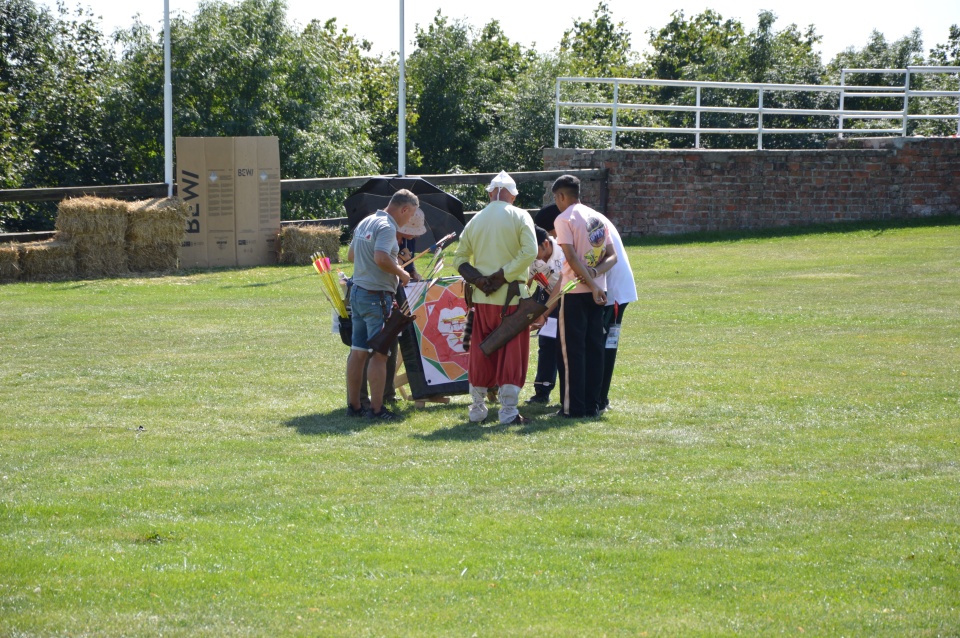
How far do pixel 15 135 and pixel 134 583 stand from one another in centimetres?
2111

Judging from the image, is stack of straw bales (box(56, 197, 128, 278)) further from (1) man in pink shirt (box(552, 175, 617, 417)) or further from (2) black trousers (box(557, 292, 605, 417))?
(2) black trousers (box(557, 292, 605, 417))

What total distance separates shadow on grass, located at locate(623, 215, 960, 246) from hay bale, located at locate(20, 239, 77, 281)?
1065cm

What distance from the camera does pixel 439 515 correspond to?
20.8 ft

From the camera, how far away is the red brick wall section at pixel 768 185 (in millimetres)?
24078

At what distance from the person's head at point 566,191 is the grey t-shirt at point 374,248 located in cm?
130

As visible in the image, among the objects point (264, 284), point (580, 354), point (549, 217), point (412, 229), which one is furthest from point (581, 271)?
point (264, 284)

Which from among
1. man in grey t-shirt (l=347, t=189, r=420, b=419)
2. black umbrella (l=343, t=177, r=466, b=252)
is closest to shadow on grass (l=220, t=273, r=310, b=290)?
black umbrella (l=343, t=177, r=466, b=252)

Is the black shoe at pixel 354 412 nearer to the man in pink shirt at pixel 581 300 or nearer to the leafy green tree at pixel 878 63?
→ the man in pink shirt at pixel 581 300

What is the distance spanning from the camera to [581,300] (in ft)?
29.8

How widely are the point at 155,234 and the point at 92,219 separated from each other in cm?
103

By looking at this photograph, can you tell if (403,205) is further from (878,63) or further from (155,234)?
(878,63)

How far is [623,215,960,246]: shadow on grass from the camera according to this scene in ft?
77.1

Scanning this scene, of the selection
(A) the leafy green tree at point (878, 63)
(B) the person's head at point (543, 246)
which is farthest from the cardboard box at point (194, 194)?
(A) the leafy green tree at point (878, 63)

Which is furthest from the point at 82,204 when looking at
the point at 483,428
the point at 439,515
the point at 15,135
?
the point at 439,515
